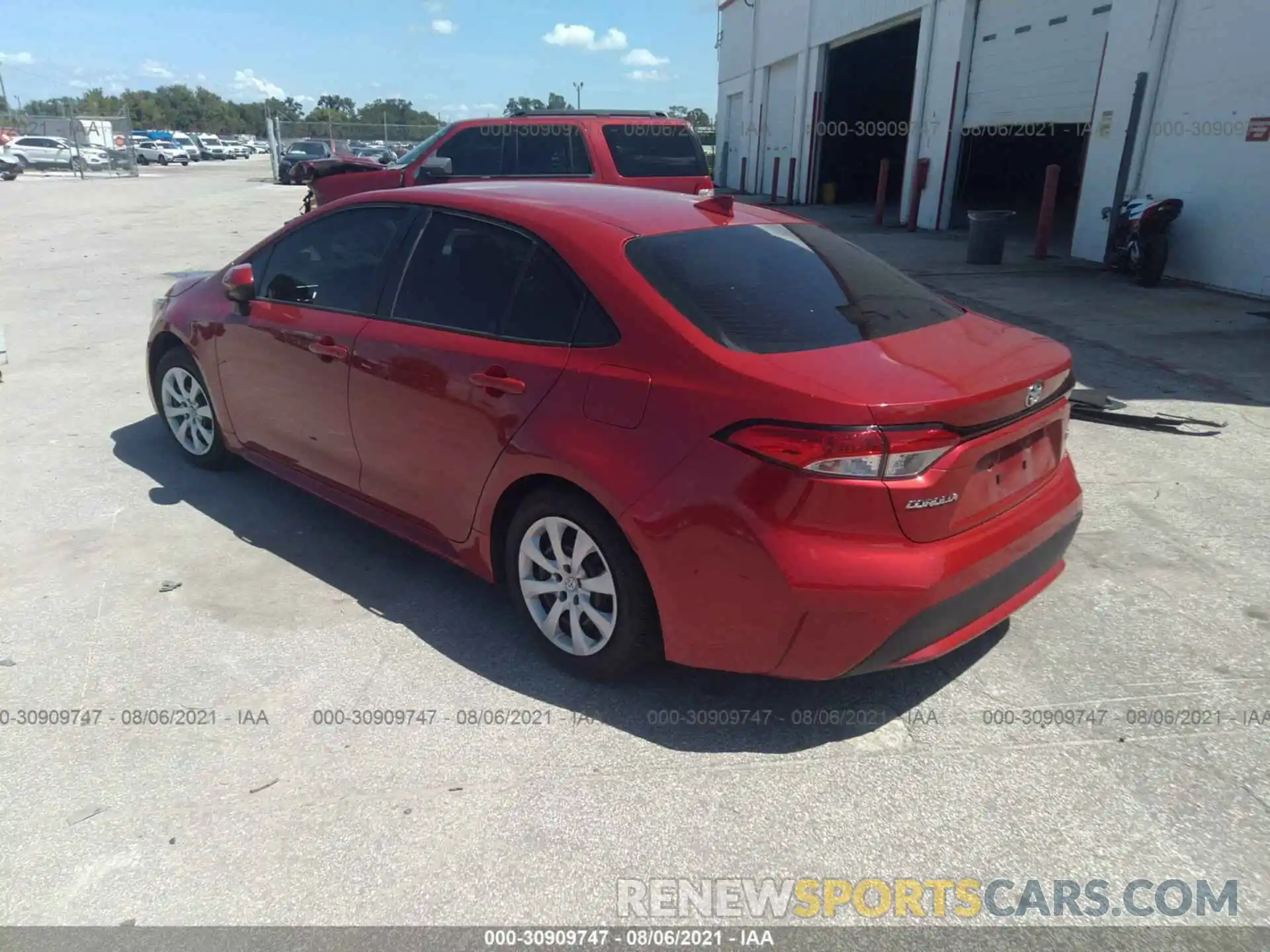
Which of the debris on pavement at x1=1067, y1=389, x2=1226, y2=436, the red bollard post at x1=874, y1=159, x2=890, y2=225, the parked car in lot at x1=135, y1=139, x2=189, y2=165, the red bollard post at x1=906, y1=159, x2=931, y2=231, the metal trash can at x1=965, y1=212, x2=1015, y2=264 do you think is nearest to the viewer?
the debris on pavement at x1=1067, y1=389, x2=1226, y2=436

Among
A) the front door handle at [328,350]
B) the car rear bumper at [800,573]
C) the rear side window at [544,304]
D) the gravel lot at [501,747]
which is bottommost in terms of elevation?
the gravel lot at [501,747]

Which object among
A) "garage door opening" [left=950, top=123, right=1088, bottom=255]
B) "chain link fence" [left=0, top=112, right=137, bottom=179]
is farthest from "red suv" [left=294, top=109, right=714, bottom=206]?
"chain link fence" [left=0, top=112, right=137, bottom=179]

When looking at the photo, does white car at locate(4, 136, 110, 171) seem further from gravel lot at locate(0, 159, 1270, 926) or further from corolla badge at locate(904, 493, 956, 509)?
corolla badge at locate(904, 493, 956, 509)

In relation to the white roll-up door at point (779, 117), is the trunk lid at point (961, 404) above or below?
below

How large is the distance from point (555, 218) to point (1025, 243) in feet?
51.2

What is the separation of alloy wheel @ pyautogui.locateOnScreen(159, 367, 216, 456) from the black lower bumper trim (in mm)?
3951

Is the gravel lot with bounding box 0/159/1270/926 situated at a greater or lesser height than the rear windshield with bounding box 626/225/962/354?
lesser

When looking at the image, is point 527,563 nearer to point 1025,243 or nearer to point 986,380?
point 986,380

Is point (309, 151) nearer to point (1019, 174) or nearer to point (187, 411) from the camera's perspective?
point (1019, 174)

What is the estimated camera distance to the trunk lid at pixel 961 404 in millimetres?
2578

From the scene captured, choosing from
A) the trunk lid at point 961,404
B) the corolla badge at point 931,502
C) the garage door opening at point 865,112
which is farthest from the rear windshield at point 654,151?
the garage door opening at point 865,112

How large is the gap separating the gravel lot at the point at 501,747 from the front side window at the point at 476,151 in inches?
269

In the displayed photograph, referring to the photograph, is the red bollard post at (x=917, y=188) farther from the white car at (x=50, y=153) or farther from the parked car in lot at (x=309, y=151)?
the white car at (x=50, y=153)

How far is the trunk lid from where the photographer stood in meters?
2.58
